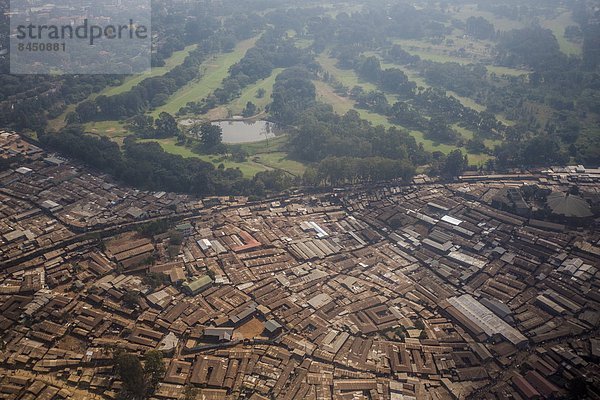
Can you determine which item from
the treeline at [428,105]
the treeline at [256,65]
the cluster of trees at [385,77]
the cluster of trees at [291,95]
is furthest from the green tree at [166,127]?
the cluster of trees at [385,77]

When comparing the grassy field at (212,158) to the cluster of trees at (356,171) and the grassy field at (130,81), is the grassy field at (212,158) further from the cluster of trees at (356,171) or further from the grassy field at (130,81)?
the grassy field at (130,81)

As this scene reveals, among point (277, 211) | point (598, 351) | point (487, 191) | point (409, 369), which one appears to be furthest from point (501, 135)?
point (409, 369)

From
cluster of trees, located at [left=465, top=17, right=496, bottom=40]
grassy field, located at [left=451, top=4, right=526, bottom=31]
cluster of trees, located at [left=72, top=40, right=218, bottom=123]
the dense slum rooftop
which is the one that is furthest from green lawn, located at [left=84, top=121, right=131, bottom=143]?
grassy field, located at [left=451, top=4, right=526, bottom=31]

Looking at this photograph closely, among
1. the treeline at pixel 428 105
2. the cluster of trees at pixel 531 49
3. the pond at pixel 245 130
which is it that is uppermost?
the cluster of trees at pixel 531 49

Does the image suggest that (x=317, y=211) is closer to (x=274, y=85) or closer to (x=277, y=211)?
(x=277, y=211)

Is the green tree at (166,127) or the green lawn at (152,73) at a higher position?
the green lawn at (152,73)

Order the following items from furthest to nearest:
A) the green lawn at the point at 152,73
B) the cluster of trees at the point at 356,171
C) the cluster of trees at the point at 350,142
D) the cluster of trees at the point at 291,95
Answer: the green lawn at the point at 152,73 < the cluster of trees at the point at 291,95 < the cluster of trees at the point at 350,142 < the cluster of trees at the point at 356,171

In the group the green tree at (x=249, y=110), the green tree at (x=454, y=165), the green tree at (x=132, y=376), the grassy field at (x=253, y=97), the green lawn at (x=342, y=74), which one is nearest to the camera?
the green tree at (x=132, y=376)
